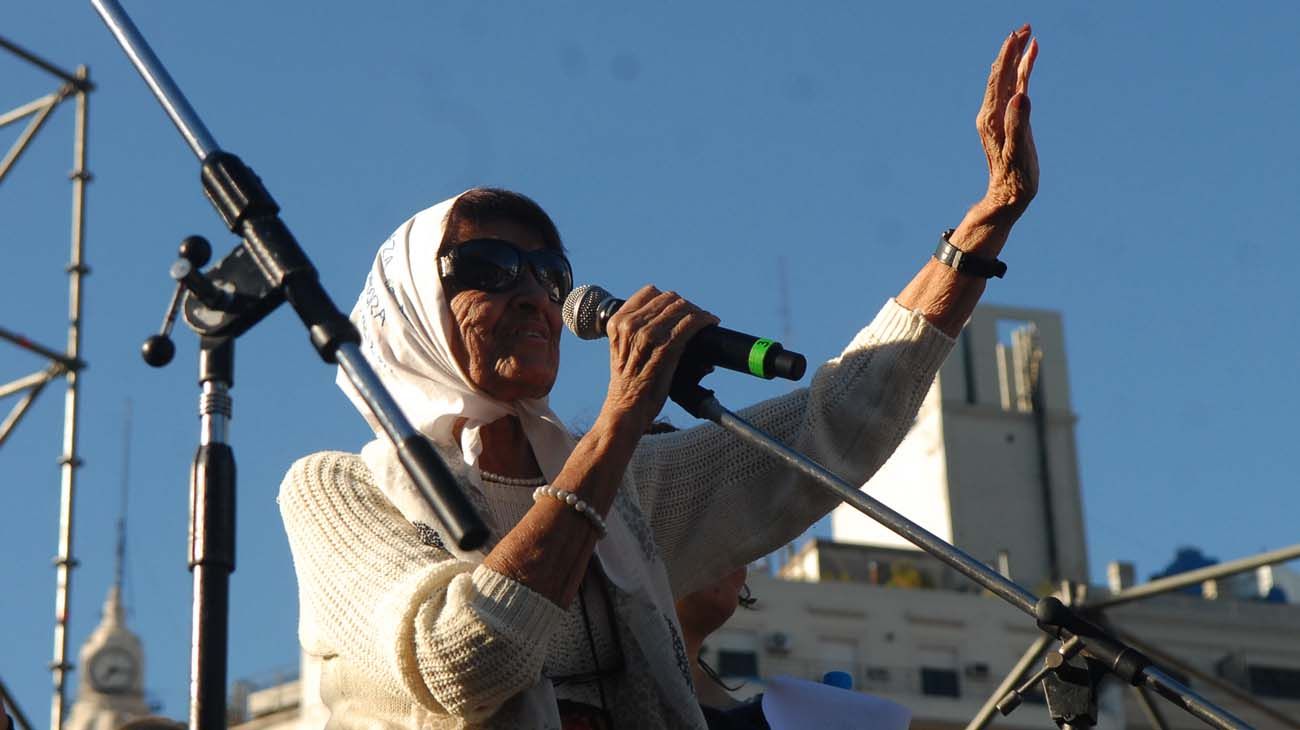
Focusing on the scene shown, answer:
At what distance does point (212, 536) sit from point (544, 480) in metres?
1.19

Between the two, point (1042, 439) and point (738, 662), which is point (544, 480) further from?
point (1042, 439)

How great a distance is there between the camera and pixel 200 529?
10.6ft

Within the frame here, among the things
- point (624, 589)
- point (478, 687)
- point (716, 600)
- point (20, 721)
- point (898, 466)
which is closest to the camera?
point (478, 687)

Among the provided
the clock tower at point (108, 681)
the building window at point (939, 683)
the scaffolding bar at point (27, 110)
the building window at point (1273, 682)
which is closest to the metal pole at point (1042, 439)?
the building window at point (1273, 682)

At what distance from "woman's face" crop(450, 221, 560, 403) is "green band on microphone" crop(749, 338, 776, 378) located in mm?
665

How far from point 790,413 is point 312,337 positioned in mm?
1685

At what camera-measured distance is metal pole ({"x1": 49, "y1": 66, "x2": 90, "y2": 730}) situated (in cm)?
755

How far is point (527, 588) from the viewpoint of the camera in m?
3.74

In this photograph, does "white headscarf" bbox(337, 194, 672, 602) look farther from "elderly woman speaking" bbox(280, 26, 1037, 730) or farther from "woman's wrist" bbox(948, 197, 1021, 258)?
"woman's wrist" bbox(948, 197, 1021, 258)

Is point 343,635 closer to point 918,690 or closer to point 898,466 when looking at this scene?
point 918,690

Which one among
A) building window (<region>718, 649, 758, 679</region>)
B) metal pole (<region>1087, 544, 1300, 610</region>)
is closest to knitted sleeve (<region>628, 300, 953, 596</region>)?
metal pole (<region>1087, 544, 1300, 610</region>)

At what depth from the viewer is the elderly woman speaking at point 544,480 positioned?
379 centimetres

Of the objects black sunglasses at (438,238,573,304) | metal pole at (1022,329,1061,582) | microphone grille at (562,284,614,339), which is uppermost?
metal pole at (1022,329,1061,582)

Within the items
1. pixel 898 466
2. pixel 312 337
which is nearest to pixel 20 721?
pixel 312 337
